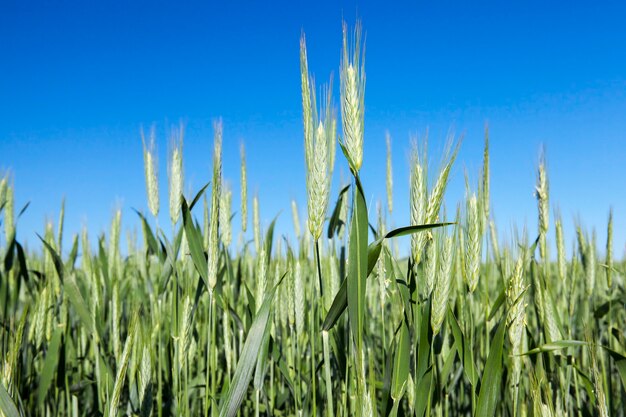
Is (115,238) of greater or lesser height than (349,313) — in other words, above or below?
above

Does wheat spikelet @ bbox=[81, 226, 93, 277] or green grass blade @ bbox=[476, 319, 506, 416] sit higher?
wheat spikelet @ bbox=[81, 226, 93, 277]

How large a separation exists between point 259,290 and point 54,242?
71.3 inches

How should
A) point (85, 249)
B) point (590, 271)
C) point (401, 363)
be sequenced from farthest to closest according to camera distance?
point (85, 249)
point (590, 271)
point (401, 363)

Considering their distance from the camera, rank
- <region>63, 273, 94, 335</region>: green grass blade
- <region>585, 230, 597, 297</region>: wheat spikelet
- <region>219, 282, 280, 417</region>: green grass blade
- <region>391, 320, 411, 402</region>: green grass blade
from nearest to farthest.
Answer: <region>391, 320, 411, 402</region>: green grass blade < <region>219, 282, 280, 417</region>: green grass blade < <region>63, 273, 94, 335</region>: green grass blade < <region>585, 230, 597, 297</region>: wheat spikelet

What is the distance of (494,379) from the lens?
4.34 ft

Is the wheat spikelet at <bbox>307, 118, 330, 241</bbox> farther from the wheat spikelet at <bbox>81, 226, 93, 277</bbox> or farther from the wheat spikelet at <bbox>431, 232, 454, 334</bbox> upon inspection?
the wheat spikelet at <bbox>81, 226, 93, 277</bbox>

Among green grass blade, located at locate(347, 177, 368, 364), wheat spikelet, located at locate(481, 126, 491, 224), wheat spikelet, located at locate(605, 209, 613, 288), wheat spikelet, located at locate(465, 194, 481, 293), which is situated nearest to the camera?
green grass blade, located at locate(347, 177, 368, 364)

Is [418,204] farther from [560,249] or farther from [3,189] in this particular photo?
[3,189]

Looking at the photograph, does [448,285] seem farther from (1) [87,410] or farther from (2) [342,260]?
(1) [87,410]

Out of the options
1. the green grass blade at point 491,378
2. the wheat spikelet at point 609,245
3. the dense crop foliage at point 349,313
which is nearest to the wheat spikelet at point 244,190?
the dense crop foliage at point 349,313

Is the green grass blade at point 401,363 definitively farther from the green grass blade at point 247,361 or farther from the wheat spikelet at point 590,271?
the wheat spikelet at point 590,271

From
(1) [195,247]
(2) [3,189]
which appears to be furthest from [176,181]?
(2) [3,189]

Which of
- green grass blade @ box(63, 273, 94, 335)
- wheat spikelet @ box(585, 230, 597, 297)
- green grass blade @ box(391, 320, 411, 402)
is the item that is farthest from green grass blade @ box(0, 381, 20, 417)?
wheat spikelet @ box(585, 230, 597, 297)

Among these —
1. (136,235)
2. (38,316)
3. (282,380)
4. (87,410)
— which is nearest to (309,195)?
(38,316)
